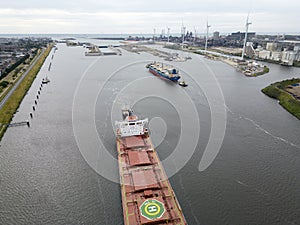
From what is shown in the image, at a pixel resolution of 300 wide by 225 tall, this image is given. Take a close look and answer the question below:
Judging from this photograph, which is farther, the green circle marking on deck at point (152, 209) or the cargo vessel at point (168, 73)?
the cargo vessel at point (168, 73)

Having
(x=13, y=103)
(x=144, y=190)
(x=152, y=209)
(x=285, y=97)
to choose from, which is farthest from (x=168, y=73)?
(x=152, y=209)

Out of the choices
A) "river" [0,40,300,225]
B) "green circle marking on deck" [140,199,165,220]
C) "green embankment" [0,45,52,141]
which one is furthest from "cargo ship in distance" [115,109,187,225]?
"green embankment" [0,45,52,141]

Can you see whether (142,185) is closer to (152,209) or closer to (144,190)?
(144,190)

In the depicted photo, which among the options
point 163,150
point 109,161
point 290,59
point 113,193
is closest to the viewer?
point 113,193

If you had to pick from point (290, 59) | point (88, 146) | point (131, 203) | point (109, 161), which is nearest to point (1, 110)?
point (88, 146)

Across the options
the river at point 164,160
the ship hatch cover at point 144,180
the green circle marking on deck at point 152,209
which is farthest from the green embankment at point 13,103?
the green circle marking on deck at point 152,209

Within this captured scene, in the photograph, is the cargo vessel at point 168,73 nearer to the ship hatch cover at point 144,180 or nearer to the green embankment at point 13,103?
the green embankment at point 13,103

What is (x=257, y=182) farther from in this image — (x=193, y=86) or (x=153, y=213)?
(x=193, y=86)
